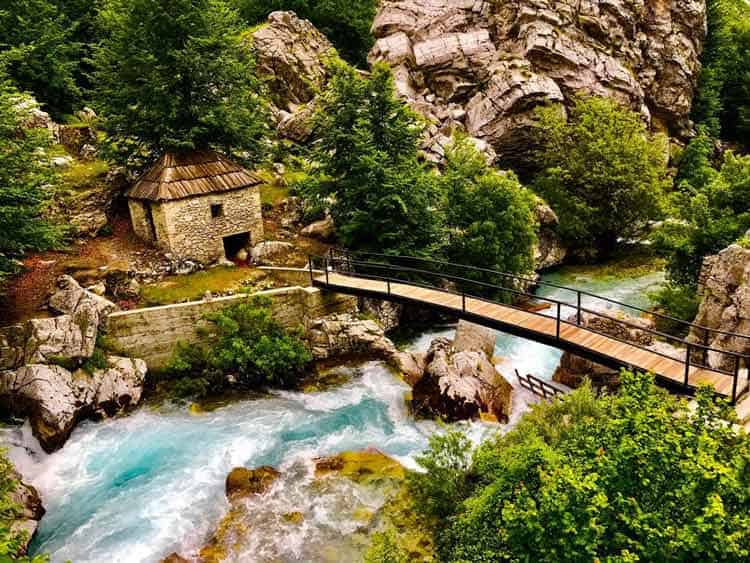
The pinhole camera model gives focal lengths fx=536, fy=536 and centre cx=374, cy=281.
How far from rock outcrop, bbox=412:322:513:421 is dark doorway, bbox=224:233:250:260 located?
10.0 metres

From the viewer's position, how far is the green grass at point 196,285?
60.7 feet

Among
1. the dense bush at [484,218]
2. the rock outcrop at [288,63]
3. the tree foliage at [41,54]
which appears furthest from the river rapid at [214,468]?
the rock outcrop at [288,63]

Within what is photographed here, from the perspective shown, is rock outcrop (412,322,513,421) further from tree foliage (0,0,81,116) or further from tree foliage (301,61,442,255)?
tree foliage (0,0,81,116)

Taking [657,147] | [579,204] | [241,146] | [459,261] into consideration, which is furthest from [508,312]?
[657,147]

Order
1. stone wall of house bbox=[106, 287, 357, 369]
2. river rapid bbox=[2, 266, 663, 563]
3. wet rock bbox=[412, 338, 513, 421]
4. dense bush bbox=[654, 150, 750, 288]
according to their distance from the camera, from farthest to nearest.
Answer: dense bush bbox=[654, 150, 750, 288] < stone wall of house bbox=[106, 287, 357, 369] < wet rock bbox=[412, 338, 513, 421] < river rapid bbox=[2, 266, 663, 563]

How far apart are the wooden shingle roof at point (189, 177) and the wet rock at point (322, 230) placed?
11.1 feet

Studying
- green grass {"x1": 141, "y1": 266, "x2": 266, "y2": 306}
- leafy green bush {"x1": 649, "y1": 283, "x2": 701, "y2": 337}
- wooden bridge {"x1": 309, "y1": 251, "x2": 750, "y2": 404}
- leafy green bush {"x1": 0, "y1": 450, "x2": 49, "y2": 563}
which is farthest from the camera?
green grass {"x1": 141, "y1": 266, "x2": 266, "y2": 306}

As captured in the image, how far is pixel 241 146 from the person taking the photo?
23.7m

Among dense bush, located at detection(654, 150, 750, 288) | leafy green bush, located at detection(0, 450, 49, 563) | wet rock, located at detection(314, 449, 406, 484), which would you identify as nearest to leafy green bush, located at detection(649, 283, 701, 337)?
dense bush, located at detection(654, 150, 750, 288)

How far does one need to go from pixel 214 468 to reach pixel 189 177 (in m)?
11.9

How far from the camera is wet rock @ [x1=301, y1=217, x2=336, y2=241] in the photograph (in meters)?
24.2

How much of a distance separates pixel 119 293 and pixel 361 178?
31.7 feet

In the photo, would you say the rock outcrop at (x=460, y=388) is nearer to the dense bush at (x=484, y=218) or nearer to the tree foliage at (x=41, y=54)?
the dense bush at (x=484, y=218)

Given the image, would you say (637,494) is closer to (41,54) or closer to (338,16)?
(41,54)
